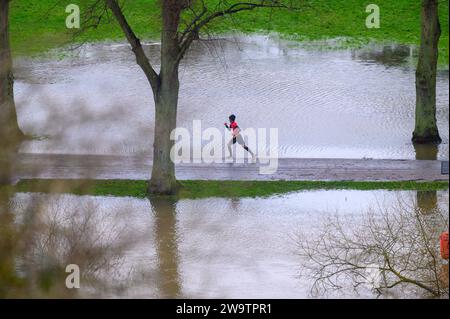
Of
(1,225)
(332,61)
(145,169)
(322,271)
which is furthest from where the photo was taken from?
(332,61)

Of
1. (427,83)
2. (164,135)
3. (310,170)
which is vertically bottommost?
(310,170)

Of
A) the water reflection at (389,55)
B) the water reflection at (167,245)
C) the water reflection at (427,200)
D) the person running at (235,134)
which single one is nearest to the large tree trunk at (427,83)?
the water reflection at (427,200)

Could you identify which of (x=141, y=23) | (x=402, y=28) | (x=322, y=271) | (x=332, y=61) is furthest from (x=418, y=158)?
(x=141, y=23)

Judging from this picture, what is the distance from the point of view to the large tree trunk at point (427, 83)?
1045 inches

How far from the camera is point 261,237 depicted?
744 inches

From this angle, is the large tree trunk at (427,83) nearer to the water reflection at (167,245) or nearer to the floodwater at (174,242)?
the floodwater at (174,242)

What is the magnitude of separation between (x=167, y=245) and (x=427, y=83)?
1146 centimetres

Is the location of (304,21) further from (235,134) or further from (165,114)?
(165,114)

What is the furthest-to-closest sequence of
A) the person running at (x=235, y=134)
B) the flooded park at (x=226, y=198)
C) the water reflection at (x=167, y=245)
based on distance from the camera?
the person running at (x=235, y=134) → the water reflection at (x=167, y=245) → the flooded park at (x=226, y=198)

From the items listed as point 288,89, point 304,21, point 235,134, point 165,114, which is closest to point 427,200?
point 235,134

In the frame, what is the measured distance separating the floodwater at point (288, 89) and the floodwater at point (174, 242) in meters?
2.90

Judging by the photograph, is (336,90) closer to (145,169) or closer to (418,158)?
(418,158)

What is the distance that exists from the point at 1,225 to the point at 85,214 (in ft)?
2.79

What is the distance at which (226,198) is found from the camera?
2159cm
